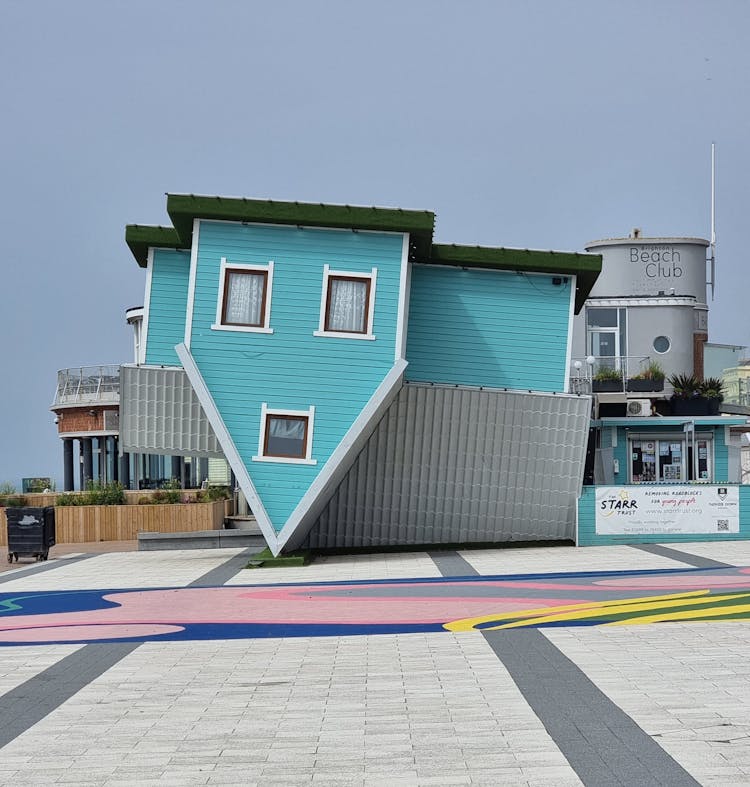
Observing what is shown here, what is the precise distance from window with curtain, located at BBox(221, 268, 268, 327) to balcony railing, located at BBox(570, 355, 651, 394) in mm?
11746

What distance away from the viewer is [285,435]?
23.8 m

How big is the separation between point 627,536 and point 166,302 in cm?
1206

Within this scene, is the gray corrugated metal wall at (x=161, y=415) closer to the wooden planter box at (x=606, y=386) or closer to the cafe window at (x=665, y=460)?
the wooden planter box at (x=606, y=386)

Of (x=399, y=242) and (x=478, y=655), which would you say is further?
(x=399, y=242)

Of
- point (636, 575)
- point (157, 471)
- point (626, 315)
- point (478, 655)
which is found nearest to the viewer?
point (478, 655)

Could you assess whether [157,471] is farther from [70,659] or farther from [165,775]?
[165,775]

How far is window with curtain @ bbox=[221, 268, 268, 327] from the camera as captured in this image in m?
24.1

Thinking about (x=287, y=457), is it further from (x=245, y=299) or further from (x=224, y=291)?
(x=224, y=291)

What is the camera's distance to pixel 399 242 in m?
24.1

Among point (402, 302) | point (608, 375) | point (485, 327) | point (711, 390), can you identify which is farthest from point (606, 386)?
point (402, 302)

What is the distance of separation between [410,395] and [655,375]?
12965 mm

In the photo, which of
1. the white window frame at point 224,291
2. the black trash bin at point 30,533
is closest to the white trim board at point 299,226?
the white window frame at point 224,291

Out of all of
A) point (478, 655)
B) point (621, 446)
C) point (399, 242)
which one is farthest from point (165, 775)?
point (621, 446)

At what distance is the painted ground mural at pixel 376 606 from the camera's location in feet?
47.9
